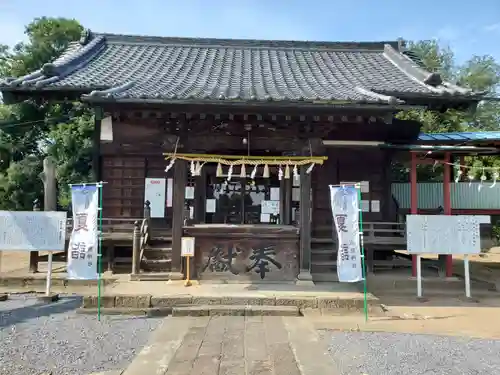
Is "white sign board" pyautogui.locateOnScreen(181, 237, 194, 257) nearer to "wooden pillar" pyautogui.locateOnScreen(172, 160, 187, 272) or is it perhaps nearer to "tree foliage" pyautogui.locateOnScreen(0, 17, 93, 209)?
"wooden pillar" pyautogui.locateOnScreen(172, 160, 187, 272)

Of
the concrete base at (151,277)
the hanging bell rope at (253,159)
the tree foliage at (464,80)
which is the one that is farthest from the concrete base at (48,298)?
the tree foliage at (464,80)

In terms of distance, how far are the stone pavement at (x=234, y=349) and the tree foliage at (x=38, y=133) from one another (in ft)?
43.0

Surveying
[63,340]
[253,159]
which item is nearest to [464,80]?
[253,159]

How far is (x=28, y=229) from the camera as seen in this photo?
8.20 meters

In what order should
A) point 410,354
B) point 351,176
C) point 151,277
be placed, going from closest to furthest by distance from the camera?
point 410,354 < point 151,277 < point 351,176

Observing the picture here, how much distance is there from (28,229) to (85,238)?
1.96 m

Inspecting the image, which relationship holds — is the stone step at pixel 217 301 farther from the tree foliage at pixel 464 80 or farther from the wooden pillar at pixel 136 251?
the tree foliage at pixel 464 80

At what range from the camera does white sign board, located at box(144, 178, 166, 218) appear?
1109 centimetres

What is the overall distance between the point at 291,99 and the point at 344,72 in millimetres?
5236

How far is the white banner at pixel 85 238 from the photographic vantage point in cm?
706

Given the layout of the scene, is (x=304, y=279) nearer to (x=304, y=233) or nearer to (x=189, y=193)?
(x=304, y=233)

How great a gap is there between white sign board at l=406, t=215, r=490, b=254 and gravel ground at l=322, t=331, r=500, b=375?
271 cm

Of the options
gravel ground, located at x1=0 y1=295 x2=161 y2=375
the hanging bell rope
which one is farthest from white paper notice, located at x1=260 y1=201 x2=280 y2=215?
gravel ground, located at x1=0 y1=295 x2=161 y2=375

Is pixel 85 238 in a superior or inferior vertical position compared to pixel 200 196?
inferior
